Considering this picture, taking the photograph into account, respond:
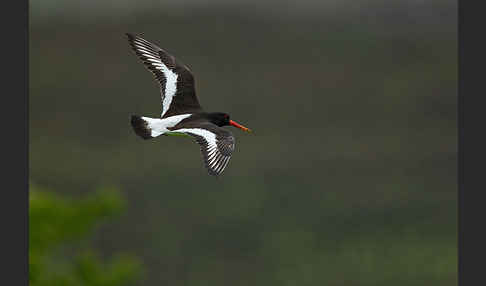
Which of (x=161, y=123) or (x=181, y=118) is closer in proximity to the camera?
(x=161, y=123)

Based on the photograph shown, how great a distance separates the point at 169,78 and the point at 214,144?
6.42 feet

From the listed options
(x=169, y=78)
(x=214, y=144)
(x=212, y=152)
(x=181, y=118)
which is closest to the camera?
(x=212, y=152)

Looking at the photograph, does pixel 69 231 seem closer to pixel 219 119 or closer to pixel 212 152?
pixel 219 119

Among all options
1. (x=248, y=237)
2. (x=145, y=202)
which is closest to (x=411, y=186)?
(x=248, y=237)

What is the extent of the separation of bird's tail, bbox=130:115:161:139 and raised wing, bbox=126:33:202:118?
1.75ft

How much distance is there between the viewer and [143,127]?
930cm

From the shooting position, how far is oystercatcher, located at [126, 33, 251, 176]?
8914mm

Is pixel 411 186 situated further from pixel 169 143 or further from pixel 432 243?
pixel 169 143

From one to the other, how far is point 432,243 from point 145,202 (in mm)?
22374

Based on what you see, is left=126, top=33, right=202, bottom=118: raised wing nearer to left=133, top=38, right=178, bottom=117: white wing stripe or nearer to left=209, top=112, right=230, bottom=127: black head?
left=133, top=38, right=178, bottom=117: white wing stripe

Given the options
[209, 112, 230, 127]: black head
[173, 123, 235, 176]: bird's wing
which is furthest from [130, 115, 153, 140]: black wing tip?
[209, 112, 230, 127]: black head

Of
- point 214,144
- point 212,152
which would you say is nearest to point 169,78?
point 214,144

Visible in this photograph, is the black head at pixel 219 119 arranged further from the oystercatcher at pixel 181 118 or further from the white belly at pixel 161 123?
the white belly at pixel 161 123

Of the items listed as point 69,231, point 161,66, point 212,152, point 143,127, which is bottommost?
point 69,231
